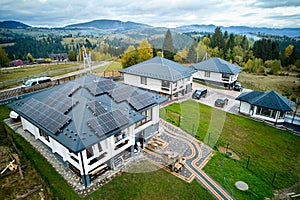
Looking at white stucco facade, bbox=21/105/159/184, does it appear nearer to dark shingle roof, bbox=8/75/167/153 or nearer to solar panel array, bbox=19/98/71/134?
dark shingle roof, bbox=8/75/167/153

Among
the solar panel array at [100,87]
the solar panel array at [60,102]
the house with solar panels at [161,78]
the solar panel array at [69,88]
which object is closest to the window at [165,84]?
the house with solar panels at [161,78]

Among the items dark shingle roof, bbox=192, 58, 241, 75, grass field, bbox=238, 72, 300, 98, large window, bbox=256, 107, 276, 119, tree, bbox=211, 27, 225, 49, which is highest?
tree, bbox=211, 27, 225, 49

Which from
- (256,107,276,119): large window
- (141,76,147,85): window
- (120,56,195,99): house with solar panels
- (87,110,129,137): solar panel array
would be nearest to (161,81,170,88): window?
(120,56,195,99): house with solar panels

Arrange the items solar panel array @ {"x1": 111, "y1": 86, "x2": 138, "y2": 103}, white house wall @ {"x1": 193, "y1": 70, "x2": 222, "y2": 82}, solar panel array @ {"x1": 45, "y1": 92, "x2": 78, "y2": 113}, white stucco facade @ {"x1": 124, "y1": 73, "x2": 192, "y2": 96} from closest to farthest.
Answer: solar panel array @ {"x1": 45, "y1": 92, "x2": 78, "y2": 113} < solar panel array @ {"x1": 111, "y1": 86, "x2": 138, "y2": 103} < white stucco facade @ {"x1": 124, "y1": 73, "x2": 192, "y2": 96} < white house wall @ {"x1": 193, "y1": 70, "x2": 222, "y2": 82}

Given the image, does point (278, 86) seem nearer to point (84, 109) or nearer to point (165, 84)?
point (165, 84)

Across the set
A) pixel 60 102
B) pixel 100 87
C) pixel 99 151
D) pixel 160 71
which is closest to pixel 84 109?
pixel 60 102

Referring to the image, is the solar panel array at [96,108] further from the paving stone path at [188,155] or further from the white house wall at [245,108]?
the white house wall at [245,108]

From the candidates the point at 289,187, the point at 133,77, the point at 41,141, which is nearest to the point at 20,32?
the point at 133,77
